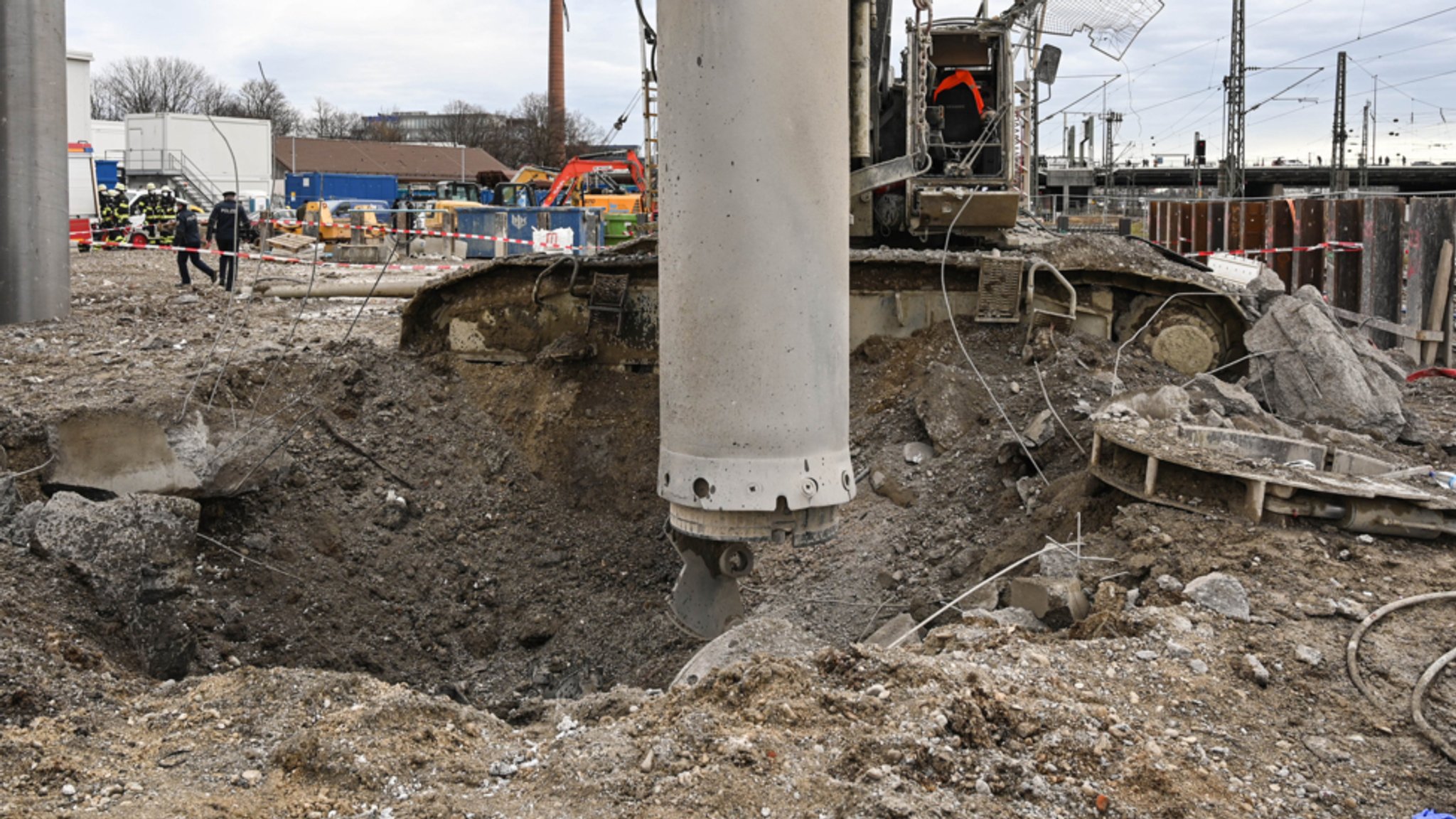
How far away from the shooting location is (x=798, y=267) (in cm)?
536

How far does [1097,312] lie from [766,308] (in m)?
4.77

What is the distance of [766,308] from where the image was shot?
5.32 metres

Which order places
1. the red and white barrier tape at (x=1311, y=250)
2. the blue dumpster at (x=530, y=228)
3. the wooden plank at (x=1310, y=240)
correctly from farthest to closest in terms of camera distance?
the blue dumpster at (x=530, y=228) < the wooden plank at (x=1310, y=240) < the red and white barrier tape at (x=1311, y=250)

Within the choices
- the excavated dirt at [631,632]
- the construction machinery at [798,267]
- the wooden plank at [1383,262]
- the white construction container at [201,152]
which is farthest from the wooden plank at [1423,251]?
the white construction container at [201,152]

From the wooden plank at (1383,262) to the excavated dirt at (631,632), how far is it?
3.31m

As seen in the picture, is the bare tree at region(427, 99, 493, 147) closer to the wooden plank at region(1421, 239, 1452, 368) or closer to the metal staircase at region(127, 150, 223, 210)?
A: the metal staircase at region(127, 150, 223, 210)

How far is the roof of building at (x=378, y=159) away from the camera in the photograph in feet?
195

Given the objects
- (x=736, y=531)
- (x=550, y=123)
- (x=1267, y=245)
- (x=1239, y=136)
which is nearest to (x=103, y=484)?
(x=736, y=531)

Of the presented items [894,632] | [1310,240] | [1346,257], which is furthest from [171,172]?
[894,632]

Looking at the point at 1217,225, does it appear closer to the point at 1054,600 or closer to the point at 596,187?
the point at 596,187

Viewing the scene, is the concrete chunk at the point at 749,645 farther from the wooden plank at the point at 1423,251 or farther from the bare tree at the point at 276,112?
the bare tree at the point at 276,112

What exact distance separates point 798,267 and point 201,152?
32.6 metres

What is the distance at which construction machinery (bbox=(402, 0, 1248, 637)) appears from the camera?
5.28m

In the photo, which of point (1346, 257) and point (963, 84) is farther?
point (1346, 257)
